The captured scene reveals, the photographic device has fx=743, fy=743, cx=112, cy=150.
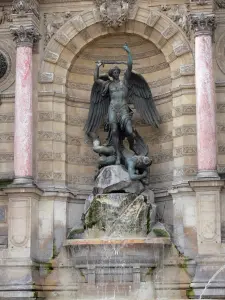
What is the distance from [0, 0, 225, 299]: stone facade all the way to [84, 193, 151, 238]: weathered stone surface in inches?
46.1

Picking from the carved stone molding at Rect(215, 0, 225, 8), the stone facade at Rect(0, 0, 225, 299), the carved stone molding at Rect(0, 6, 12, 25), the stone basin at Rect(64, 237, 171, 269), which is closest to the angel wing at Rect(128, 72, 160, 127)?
the stone facade at Rect(0, 0, 225, 299)

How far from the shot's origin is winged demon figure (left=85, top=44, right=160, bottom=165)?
20.8 metres

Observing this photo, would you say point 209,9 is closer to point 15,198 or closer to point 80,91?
point 80,91

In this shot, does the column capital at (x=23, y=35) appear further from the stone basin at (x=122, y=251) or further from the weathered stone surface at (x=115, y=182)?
the stone basin at (x=122, y=251)

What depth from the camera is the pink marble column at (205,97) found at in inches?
764

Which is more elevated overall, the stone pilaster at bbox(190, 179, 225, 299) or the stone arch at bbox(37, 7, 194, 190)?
the stone arch at bbox(37, 7, 194, 190)

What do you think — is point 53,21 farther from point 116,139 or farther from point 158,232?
point 158,232

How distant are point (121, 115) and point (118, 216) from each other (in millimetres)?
3034

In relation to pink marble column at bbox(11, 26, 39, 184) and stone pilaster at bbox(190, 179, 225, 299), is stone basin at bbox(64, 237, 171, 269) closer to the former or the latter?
stone pilaster at bbox(190, 179, 225, 299)

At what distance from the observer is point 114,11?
21203 mm

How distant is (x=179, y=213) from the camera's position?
792 inches

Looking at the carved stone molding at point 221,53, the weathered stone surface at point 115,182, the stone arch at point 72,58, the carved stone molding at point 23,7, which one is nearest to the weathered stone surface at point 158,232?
the weathered stone surface at point 115,182

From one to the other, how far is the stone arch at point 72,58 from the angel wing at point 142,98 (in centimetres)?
76

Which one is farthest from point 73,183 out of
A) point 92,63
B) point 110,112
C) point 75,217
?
point 92,63
